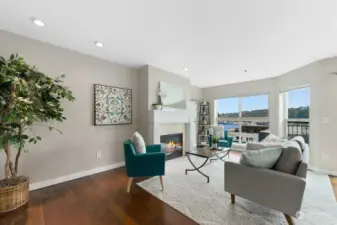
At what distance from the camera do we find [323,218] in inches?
80.7

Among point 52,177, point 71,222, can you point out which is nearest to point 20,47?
point 52,177

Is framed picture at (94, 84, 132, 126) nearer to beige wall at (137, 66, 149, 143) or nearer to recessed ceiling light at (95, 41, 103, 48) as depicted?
beige wall at (137, 66, 149, 143)

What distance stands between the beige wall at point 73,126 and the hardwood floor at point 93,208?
1.42 feet

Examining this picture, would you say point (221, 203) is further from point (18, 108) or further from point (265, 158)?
point (18, 108)

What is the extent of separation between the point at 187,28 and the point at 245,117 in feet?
14.4

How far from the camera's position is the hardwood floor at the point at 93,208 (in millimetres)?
2027

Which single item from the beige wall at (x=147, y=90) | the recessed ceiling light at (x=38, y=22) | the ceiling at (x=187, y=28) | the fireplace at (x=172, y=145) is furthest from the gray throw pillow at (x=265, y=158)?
the recessed ceiling light at (x=38, y=22)

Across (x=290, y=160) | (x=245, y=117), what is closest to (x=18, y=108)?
(x=290, y=160)

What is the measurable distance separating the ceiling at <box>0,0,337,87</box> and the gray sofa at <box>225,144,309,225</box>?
5.96 feet

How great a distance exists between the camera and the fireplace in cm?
459

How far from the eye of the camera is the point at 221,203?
238 centimetres

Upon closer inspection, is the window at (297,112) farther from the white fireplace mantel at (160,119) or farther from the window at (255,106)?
the white fireplace mantel at (160,119)

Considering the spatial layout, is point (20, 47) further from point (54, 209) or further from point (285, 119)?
point (285, 119)

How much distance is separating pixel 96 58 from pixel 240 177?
11.4 ft
